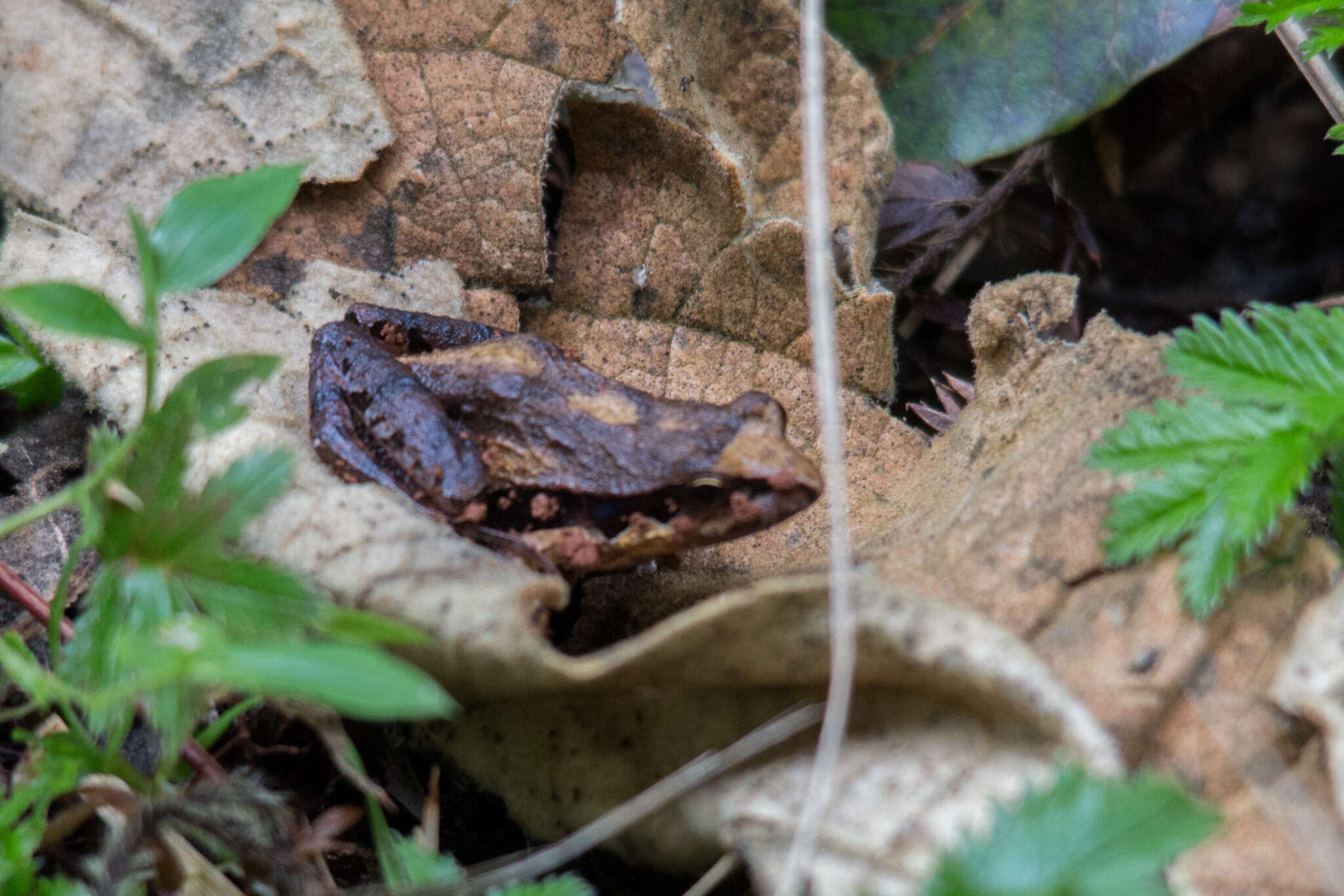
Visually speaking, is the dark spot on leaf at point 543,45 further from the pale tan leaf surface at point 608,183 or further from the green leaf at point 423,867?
the green leaf at point 423,867

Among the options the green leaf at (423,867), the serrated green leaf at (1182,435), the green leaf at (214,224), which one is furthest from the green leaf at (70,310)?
the serrated green leaf at (1182,435)

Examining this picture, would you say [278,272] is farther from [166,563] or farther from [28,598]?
[166,563]

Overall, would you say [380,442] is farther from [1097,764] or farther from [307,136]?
[1097,764]

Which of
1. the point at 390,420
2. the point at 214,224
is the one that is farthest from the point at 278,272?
the point at 214,224

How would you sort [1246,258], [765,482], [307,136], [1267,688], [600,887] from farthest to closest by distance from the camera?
[1246,258]
[307,136]
[765,482]
[600,887]
[1267,688]

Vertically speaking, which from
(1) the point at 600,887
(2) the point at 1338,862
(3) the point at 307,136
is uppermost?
(3) the point at 307,136

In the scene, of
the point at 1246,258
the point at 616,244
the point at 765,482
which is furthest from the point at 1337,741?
the point at 1246,258
